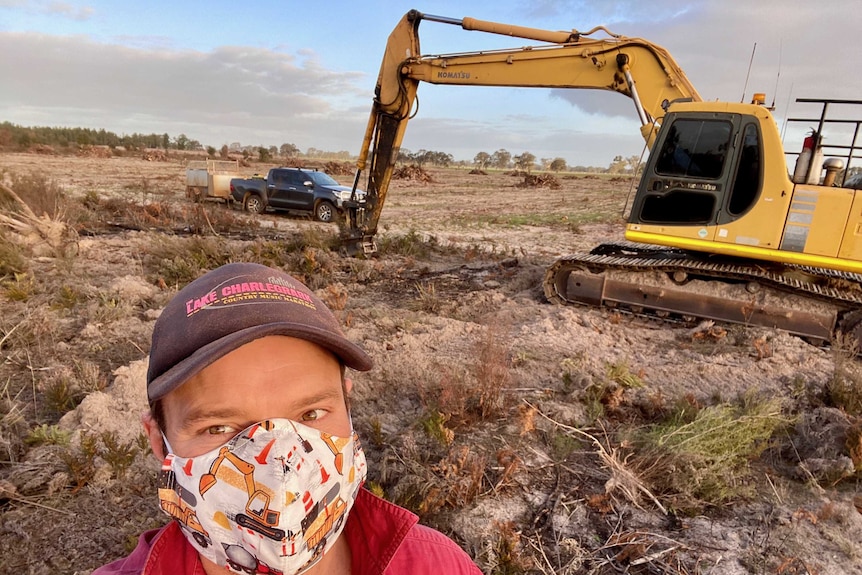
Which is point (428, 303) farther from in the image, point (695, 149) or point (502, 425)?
point (695, 149)

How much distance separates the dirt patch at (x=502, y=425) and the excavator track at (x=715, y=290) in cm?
29

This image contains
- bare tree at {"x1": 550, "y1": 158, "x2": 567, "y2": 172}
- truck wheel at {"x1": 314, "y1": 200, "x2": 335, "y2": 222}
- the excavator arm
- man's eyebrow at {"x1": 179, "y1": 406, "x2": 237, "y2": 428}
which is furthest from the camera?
bare tree at {"x1": 550, "y1": 158, "x2": 567, "y2": 172}

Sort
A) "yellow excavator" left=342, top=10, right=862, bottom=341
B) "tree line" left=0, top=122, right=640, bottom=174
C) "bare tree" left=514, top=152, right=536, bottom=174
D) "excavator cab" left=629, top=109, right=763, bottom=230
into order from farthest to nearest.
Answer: "bare tree" left=514, top=152, right=536, bottom=174
"tree line" left=0, top=122, right=640, bottom=174
"excavator cab" left=629, top=109, right=763, bottom=230
"yellow excavator" left=342, top=10, right=862, bottom=341

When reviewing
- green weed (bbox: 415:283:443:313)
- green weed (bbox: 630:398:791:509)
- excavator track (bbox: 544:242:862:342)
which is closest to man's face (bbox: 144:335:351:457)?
green weed (bbox: 630:398:791:509)

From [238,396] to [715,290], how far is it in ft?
22.9

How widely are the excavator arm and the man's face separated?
22.4 ft

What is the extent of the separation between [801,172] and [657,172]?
165 cm

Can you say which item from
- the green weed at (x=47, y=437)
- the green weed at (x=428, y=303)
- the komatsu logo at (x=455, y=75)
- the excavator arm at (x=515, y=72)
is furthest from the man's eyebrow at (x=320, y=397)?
the komatsu logo at (x=455, y=75)

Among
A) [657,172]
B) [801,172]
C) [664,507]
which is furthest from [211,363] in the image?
[801,172]

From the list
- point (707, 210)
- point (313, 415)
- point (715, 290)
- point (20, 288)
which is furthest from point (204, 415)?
point (20, 288)

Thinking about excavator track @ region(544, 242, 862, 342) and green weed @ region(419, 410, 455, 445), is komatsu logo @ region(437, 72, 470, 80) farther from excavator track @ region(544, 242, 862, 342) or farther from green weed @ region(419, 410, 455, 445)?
green weed @ region(419, 410, 455, 445)

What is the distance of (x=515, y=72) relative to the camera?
8.09 meters

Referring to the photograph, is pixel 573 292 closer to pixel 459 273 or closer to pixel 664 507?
pixel 459 273

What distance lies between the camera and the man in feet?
4.65
